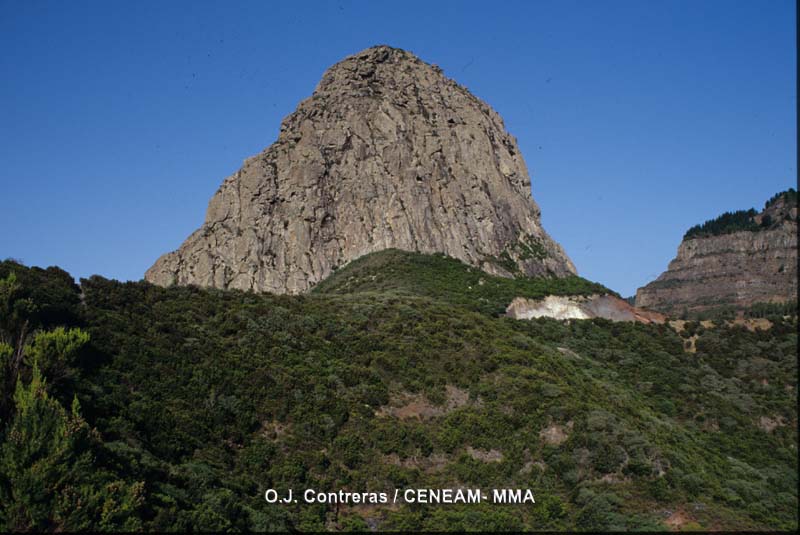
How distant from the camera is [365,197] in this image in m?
104

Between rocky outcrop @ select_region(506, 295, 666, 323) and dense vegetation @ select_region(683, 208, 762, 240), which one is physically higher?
dense vegetation @ select_region(683, 208, 762, 240)

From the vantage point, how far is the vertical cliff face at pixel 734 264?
13838cm

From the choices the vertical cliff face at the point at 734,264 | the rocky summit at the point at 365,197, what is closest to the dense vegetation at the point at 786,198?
the vertical cliff face at the point at 734,264

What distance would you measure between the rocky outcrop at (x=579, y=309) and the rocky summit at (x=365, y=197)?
11950 millimetres

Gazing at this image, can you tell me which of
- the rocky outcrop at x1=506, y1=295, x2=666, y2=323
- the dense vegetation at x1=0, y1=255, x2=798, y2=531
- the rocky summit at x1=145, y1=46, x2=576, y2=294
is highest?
the rocky summit at x1=145, y1=46, x2=576, y2=294

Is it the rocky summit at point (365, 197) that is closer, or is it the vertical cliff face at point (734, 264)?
the rocky summit at point (365, 197)

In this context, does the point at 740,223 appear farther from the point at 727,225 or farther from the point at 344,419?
the point at 344,419

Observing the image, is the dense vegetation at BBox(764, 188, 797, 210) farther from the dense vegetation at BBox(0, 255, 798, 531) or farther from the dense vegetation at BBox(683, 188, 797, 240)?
the dense vegetation at BBox(0, 255, 798, 531)

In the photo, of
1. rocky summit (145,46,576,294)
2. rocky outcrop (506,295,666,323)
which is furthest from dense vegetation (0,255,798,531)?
rocky summit (145,46,576,294)

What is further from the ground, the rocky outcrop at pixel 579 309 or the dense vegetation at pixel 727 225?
the dense vegetation at pixel 727 225

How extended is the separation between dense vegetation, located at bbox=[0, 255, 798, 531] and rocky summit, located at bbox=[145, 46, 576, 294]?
33.6 m

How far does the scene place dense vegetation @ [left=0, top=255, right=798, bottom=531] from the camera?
Answer: 30.0 metres

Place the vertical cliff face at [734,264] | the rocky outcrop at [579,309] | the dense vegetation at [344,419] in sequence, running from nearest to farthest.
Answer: the dense vegetation at [344,419], the rocky outcrop at [579,309], the vertical cliff face at [734,264]

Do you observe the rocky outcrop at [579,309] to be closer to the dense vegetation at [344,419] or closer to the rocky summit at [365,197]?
the rocky summit at [365,197]
